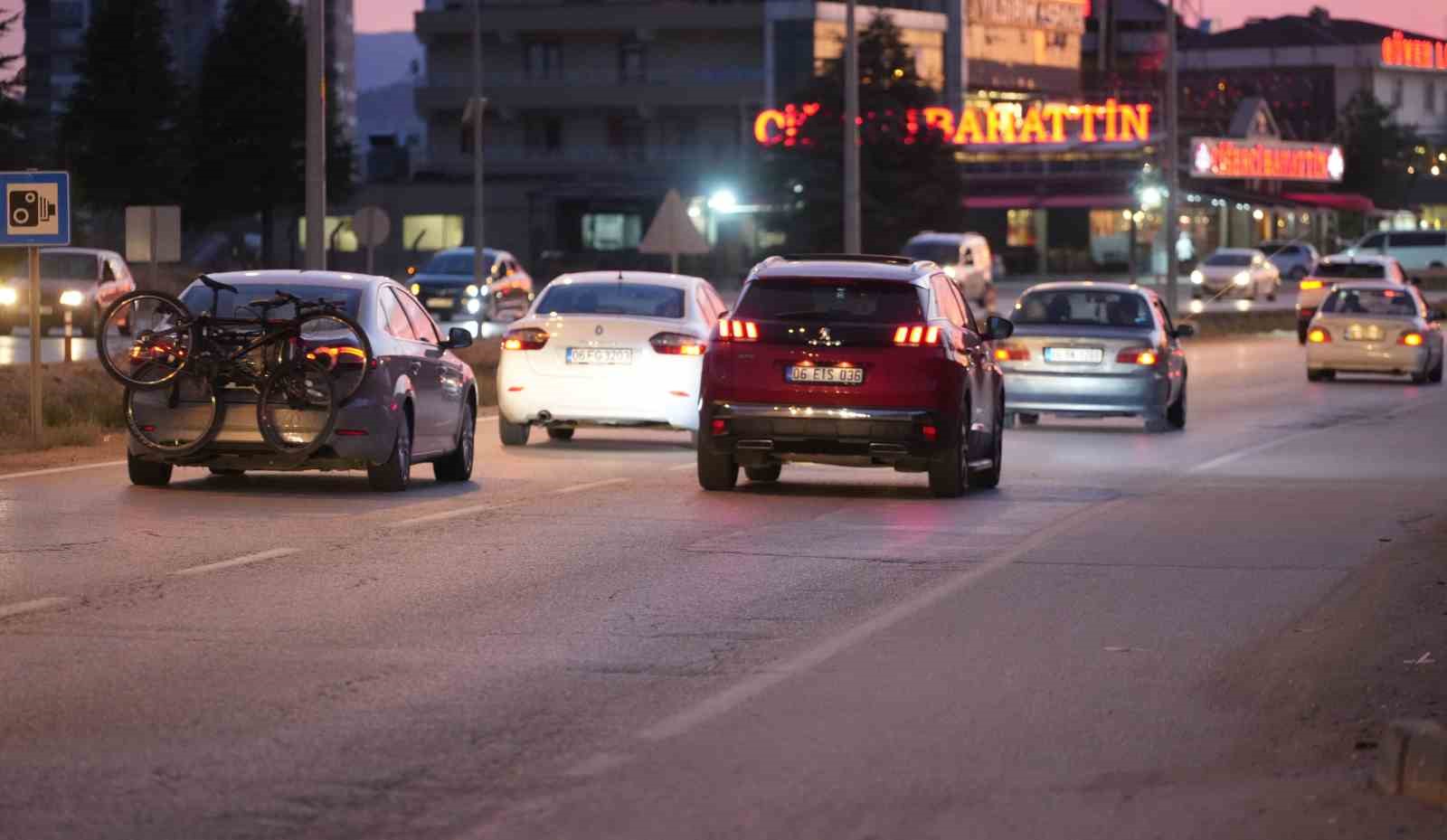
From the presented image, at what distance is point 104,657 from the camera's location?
10.3m

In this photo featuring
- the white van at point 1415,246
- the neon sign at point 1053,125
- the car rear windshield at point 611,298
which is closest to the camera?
the car rear windshield at point 611,298

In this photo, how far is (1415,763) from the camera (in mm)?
7777

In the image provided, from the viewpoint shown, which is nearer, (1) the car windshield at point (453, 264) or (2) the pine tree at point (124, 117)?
(1) the car windshield at point (453, 264)

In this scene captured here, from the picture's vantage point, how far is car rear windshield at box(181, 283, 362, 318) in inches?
721

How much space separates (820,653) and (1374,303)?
98.5 feet

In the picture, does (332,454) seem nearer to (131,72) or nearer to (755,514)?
(755,514)

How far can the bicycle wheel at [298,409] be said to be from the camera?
1786 cm

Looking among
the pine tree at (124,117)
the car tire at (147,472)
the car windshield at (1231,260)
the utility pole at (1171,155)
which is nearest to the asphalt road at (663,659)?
the car tire at (147,472)

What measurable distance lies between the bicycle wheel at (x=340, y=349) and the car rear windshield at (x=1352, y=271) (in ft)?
118

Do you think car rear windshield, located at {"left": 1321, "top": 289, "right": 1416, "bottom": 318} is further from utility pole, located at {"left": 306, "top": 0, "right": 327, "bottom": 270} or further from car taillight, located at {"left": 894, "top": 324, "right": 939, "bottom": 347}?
car taillight, located at {"left": 894, "top": 324, "right": 939, "bottom": 347}

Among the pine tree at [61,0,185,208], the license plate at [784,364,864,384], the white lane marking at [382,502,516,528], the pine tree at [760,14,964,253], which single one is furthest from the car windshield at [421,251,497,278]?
the white lane marking at [382,502,516,528]

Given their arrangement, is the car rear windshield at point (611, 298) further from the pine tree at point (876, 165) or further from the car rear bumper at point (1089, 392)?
the pine tree at point (876, 165)

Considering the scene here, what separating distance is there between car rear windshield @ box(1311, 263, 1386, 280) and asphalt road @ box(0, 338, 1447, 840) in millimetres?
33462

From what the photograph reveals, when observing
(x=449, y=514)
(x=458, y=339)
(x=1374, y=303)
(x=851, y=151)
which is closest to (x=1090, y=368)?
(x=458, y=339)
